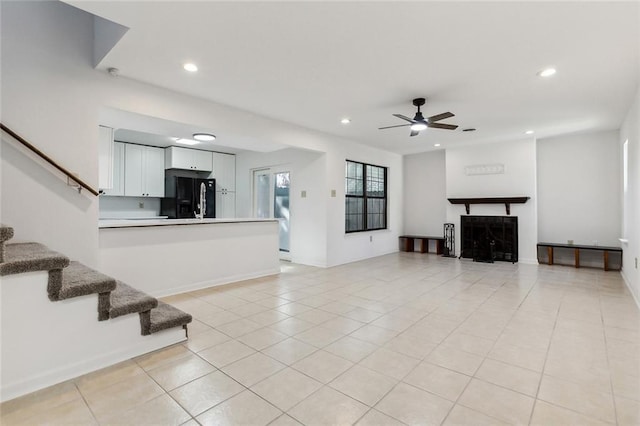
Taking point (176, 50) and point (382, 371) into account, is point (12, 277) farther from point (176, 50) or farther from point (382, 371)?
point (382, 371)

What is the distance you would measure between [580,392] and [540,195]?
19.4 ft

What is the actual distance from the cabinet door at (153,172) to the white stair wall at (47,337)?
5.22 m

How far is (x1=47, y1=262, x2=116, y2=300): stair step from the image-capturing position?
2.11 meters

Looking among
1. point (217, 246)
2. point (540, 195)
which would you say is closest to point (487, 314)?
point (217, 246)

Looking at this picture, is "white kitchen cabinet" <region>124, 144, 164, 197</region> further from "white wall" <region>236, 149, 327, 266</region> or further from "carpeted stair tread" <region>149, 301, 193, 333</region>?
"carpeted stair tread" <region>149, 301, 193, 333</region>

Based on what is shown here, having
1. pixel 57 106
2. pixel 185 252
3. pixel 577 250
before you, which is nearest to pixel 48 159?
pixel 57 106

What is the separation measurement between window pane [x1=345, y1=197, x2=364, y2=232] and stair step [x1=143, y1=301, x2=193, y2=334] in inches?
181

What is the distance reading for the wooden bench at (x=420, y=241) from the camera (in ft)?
25.9

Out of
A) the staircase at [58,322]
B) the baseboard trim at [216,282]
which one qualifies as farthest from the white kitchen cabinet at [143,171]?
the staircase at [58,322]

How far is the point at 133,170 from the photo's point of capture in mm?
6703

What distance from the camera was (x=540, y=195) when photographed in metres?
6.80

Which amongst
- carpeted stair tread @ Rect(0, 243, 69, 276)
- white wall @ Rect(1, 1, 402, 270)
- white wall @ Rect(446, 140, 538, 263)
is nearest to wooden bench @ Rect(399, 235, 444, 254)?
white wall @ Rect(446, 140, 538, 263)

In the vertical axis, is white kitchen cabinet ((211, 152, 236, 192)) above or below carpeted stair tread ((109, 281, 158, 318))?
above

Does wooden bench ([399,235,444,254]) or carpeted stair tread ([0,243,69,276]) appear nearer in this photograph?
carpeted stair tread ([0,243,69,276])
